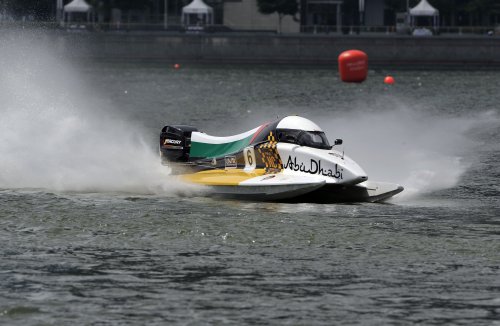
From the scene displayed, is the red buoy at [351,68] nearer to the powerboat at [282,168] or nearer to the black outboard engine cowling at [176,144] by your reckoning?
the black outboard engine cowling at [176,144]

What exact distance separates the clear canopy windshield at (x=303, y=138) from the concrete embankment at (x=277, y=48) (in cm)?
7717

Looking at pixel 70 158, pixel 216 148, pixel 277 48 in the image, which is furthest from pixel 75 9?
pixel 216 148

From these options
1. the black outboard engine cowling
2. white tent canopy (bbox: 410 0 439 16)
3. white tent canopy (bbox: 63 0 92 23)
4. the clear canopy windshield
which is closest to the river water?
the black outboard engine cowling

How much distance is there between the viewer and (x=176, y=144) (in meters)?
30.8

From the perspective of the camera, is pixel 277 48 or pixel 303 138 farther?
pixel 277 48

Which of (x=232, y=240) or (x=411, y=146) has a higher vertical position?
(x=411, y=146)

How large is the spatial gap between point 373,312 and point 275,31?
100.0 m

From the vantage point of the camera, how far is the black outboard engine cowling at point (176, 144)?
30.7 m

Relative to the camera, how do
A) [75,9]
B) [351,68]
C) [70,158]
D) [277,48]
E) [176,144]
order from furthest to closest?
1. [75,9]
2. [277,48]
3. [351,68]
4. [70,158]
5. [176,144]

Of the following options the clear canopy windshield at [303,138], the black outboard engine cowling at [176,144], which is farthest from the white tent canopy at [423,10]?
the clear canopy windshield at [303,138]

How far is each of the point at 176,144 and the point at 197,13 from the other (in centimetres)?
8890

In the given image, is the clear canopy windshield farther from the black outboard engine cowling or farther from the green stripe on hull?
the black outboard engine cowling

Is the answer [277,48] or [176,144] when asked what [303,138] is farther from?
[277,48]

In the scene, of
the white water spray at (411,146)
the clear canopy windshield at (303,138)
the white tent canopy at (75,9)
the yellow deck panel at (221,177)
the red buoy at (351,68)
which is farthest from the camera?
the white tent canopy at (75,9)
